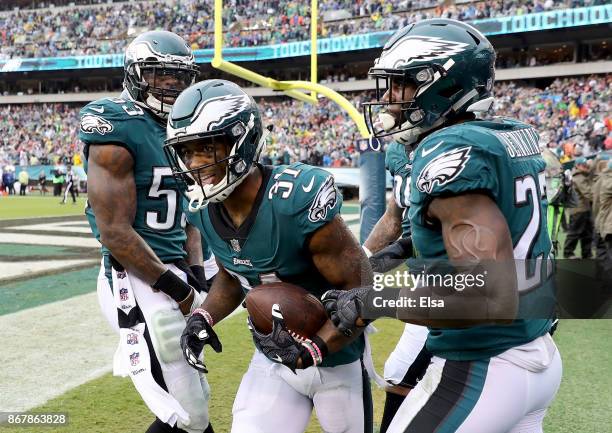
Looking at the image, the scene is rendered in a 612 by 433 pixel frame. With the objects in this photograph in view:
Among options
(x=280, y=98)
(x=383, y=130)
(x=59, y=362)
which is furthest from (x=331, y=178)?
(x=280, y=98)

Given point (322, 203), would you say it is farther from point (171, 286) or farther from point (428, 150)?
point (171, 286)

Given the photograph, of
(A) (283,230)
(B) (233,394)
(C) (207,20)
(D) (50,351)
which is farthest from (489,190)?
(C) (207,20)

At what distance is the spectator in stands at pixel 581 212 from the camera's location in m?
7.93

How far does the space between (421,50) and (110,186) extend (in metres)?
1.61

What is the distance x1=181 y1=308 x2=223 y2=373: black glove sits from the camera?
7.79 ft

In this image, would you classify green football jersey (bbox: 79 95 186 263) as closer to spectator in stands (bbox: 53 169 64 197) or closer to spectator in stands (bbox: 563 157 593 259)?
spectator in stands (bbox: 563 157 593 259)

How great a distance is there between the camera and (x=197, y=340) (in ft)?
7.98

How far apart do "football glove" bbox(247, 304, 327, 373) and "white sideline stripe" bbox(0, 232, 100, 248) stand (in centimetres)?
870

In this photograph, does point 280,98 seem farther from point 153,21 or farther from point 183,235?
point 183,235

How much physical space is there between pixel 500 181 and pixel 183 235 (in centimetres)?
199

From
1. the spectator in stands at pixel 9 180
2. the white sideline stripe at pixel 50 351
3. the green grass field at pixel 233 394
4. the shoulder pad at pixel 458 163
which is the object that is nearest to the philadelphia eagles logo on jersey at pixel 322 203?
the shoulder pad at pixel 458 163

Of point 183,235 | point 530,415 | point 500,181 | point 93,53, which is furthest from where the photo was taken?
point 93,53

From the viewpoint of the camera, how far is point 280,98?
3634 centimetres

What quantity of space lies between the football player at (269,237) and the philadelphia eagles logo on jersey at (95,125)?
0.68 m
